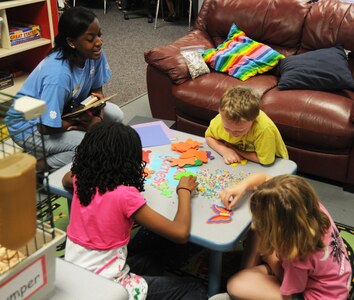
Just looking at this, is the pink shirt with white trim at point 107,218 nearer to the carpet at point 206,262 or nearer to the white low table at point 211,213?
the white low table at point 211,213

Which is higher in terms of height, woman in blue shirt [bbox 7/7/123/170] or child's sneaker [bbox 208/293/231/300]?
woman in blue shirt [bbox 7/7/123/170]

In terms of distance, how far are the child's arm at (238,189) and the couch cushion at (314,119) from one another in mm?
904

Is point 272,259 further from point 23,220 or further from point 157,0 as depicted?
point 157,0

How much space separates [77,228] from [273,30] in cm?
232

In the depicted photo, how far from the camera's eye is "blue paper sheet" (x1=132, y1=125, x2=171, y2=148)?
2.16m

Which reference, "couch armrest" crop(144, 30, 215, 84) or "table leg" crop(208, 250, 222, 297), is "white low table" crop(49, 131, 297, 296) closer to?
"table leg" crop(208, 250, 222, 297)

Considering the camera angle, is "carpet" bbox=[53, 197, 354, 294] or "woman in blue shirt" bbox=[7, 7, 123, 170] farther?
"woman in blue shirt" bbox=[7, 7, 123, 170]

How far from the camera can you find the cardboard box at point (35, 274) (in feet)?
2.90

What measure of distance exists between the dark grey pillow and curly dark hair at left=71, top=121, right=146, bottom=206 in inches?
66.8

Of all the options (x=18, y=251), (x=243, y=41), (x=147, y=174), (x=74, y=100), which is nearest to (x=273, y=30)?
(x=243, y=41)

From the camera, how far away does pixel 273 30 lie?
3279 mm

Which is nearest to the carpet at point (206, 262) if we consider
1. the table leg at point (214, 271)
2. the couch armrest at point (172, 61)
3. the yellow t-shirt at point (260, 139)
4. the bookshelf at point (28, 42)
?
the table leg at point (214, 271)

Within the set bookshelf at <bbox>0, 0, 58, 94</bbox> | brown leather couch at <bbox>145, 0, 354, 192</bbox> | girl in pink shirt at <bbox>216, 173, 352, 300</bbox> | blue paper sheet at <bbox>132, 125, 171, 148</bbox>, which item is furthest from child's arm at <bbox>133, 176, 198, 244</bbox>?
bookshelf at <bbox>0, 0, 58, 94</bbox>

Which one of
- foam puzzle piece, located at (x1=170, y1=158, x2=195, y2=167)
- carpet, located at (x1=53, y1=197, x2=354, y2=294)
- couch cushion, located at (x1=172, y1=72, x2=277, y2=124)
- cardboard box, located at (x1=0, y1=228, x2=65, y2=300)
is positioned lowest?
carpet, located at (x1=53, y1=197, x2=354, y2=294)
